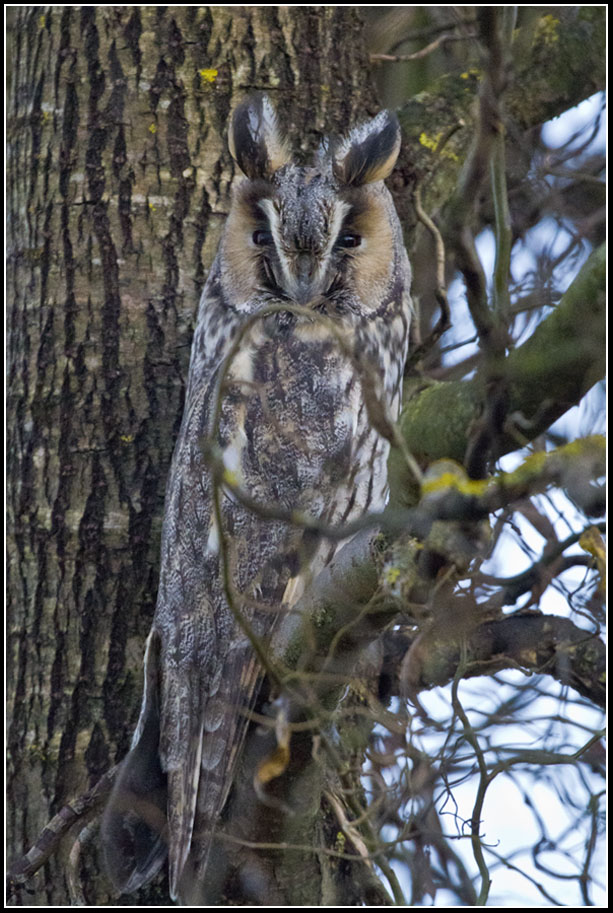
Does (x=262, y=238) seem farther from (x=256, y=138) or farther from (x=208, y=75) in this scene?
(x=208, y=75)

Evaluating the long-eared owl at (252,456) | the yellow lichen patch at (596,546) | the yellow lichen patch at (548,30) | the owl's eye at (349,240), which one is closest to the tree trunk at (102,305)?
the long-eared owl at (252,456)

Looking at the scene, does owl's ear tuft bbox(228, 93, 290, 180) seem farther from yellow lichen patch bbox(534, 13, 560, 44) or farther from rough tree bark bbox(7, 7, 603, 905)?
yellow lichen patch bbox(534, 13, 560, 44)

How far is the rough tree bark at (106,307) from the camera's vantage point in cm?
210

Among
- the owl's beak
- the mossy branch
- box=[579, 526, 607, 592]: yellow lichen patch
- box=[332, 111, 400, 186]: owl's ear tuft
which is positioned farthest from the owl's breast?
the mossy branch

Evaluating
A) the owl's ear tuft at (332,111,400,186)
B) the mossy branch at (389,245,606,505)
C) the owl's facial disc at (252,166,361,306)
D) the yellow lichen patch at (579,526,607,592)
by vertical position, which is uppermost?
the owl's ear tuft at (332,111,400,186)

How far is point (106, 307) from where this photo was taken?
7.42 ft

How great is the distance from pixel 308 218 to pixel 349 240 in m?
0.19

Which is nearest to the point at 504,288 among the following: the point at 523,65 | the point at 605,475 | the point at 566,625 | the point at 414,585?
the point at 605,475

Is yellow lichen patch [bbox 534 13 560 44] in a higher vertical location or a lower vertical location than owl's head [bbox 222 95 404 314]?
higher

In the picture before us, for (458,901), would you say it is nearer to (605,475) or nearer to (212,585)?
(212,585)

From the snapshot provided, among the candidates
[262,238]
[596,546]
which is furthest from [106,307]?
[596,546]

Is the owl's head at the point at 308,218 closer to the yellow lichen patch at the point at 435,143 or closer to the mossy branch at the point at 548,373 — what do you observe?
the yellow lichen patch at the point at 435,143

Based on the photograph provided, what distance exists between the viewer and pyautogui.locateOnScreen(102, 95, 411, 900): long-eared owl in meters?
1.93

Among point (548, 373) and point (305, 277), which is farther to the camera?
point (305, 277)
